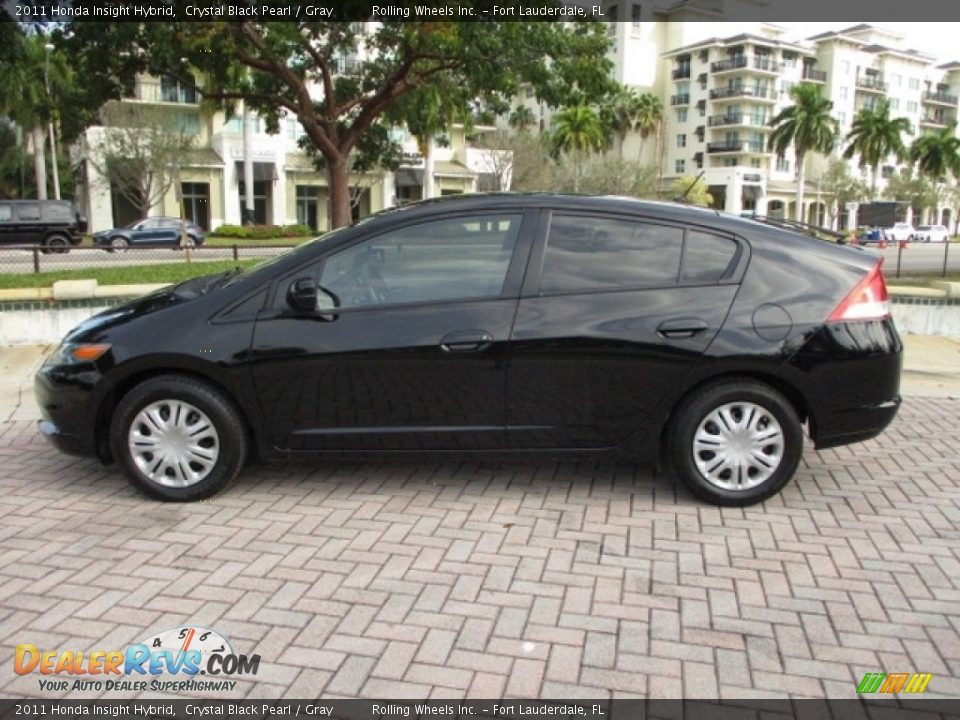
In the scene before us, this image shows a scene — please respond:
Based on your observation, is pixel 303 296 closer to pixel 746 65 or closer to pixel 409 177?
pixel 409 177

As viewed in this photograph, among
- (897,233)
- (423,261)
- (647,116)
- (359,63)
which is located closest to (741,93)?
(647,116)

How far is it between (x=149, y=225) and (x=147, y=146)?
962cm

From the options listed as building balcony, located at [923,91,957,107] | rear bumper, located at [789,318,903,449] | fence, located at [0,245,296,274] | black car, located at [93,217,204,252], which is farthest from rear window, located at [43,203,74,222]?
building balcony, located at [923,91,957,107]

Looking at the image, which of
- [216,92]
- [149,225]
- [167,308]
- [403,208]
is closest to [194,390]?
[167,308]

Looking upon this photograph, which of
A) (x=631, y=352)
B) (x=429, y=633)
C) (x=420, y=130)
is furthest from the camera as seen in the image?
(x=420, y=130)

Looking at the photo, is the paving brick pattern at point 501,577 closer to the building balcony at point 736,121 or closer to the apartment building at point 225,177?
the apartment building at point 225,177

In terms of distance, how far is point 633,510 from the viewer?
431 cm

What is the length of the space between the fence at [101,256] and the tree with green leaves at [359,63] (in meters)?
A: 2.38

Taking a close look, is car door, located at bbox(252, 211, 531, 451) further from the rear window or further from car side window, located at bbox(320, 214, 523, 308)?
the rear window

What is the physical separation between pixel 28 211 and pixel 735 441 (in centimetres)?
2742

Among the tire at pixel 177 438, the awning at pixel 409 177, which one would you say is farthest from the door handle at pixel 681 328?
the awning at pixel 409 177

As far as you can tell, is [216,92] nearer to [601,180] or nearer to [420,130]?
[420,130]

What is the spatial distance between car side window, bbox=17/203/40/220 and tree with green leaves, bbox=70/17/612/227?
1392 centimetres

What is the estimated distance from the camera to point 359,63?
16.2m
